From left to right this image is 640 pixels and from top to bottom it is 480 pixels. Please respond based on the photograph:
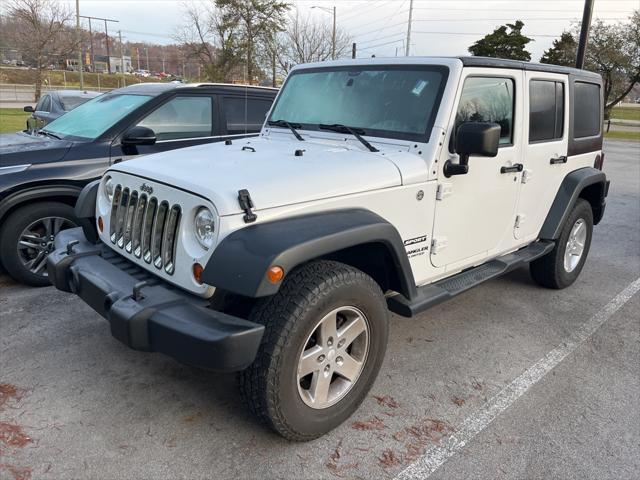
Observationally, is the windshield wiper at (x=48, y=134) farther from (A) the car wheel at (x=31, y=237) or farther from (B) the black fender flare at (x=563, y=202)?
(B) the black fender flare at (x=563, y=202)

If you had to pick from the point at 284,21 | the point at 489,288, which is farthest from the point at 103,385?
the point at 284,21

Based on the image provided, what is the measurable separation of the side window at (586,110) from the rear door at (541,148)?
0.25m

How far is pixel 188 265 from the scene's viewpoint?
2547mm

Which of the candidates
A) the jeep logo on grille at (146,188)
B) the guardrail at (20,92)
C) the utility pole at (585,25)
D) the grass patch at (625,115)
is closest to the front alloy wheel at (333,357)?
the jeep logo on grille at (146,188)

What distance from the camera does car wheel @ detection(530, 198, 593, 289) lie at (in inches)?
190

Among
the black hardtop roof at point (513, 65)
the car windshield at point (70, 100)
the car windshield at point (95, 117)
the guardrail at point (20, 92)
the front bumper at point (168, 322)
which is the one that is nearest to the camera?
the front bumper at point (168, 322)

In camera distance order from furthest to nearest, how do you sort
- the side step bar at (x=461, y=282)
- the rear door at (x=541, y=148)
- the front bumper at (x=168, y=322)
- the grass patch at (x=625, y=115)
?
1. the grass patch at (x=625, y=115)
2. the rear door at (x=541, y=148)
3. the side step bar at (x=461, y=282)
4. the front bumper at (x=168, y=322)

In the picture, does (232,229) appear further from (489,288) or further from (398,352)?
(489,288)

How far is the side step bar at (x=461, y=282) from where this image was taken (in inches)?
124

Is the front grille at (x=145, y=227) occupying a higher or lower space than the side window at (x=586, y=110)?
lower

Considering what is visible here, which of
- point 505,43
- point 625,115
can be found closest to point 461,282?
point 505,43

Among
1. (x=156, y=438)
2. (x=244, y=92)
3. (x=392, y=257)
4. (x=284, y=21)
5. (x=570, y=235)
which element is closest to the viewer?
(x=156, y=438)

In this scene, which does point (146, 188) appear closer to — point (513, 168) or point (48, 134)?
point (513, 168)

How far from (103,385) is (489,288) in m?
3.60
